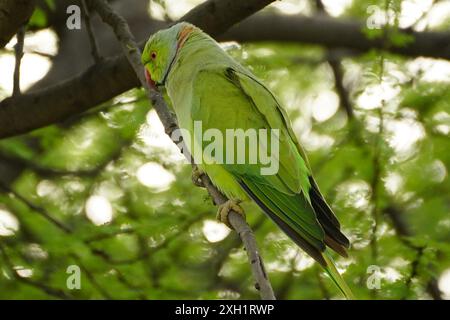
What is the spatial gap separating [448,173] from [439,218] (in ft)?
1.43

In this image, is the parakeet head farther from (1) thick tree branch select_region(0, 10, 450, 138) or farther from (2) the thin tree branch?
(2) the thin tree branch

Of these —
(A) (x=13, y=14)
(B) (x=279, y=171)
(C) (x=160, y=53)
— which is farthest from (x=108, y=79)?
(B) (x=279, y=171)

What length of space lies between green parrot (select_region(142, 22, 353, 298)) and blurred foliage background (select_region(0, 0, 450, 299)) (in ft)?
1.81

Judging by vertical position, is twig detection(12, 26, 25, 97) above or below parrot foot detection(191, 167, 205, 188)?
above

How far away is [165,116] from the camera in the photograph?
4426 mm

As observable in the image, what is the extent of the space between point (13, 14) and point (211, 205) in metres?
2.32

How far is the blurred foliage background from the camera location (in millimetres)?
5320

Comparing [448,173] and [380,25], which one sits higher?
[380,25]
